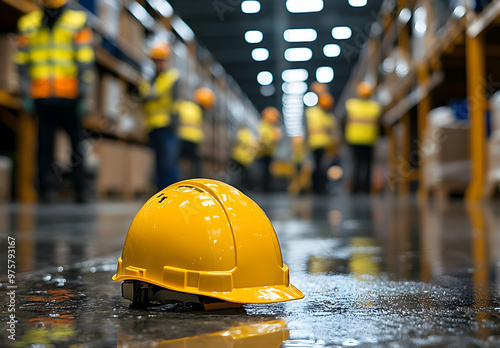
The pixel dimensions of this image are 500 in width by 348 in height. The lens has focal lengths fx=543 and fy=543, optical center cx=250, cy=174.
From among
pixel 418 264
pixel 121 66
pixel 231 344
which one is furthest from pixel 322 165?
pixel 231 344

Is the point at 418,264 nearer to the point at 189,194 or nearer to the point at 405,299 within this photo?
the point at 405,299

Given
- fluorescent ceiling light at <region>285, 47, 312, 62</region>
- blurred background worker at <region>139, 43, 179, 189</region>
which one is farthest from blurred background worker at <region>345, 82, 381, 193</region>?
fluorescent ceiling light at <region>285, 47, 312, 62</region>

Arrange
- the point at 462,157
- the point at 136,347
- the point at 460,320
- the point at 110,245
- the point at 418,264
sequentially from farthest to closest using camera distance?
the point at 462,157 < the point at 110,245 < the point at 418,264 < the point at 460,320 < the point at 136,347

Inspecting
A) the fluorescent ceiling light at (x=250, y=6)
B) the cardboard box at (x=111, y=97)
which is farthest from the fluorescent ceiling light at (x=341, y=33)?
the cardboard box at (x=111, y=97)

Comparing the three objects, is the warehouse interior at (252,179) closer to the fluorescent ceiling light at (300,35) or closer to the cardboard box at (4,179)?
the cardboard box at (4,179)

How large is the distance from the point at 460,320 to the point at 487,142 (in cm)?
526

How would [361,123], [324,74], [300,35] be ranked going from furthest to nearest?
[324,74], [300,35], [361,123]

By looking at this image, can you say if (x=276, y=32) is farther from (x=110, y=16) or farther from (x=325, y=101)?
(x=110, y=16)

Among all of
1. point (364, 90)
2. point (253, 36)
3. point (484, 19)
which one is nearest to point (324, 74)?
point (253, 36)

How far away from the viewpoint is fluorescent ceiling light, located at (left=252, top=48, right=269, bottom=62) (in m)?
21.9

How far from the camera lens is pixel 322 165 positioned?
42.4 ft

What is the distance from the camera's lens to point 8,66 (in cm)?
691

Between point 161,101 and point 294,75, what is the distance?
61.6 feet

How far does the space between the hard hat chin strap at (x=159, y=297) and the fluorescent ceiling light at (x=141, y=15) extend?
10925 mm
